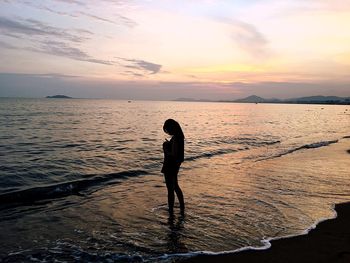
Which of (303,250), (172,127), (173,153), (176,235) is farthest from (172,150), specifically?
(303,250)

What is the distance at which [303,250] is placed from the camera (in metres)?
6.68

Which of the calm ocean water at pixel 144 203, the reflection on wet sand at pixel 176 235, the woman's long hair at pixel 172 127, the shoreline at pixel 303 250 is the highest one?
the woman's long hair at pixel 172 127

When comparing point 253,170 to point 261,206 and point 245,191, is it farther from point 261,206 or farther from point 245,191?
point 261,206

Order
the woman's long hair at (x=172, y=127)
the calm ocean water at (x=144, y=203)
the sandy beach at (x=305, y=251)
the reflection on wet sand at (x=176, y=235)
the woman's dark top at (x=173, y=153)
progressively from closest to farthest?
the sandy beach at (x=305, y=251), the reflection on wet sand at (x=176, y=235), the calm ocean water at (x=144, y=203), the woman's long hair at (x=172, y=127), the woman's dark top at (x=173, y=153)

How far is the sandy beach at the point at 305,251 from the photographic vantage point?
20.6 feet

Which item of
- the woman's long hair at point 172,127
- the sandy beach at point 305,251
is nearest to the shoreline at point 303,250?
the sandy beach at point 305,251

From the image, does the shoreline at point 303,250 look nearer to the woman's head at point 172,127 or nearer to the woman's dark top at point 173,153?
the woman's dark top at point 173,153

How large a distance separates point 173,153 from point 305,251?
3.57m

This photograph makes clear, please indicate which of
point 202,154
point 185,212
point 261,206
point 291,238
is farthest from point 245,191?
point 202,154

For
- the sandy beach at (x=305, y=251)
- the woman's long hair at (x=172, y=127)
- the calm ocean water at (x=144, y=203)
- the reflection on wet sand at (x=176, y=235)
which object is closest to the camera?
the sandy beach at (x=305, y=251)

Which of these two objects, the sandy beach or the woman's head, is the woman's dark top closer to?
the woman's head

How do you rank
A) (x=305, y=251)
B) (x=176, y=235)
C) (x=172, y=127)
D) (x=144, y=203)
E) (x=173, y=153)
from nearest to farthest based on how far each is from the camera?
(x=305, y=251) → (x=176, y=235) → (x=172, y=127) → (x=173, y=153) → (x=144, y=203)

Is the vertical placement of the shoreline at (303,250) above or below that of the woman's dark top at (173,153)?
below

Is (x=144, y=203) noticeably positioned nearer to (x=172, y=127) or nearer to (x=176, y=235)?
(x=176, y=235)
